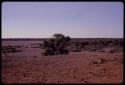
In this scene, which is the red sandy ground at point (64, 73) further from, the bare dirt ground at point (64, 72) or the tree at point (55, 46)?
the tree at point (55, 46)

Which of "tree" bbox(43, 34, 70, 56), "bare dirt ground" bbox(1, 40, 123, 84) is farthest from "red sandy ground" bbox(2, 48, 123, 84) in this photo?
"tree" bbox(43, 34, 70, 56)

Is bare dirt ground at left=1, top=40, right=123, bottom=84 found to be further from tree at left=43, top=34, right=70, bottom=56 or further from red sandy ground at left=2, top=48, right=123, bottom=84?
tree at left=43, top=34, right=70, bottom=56

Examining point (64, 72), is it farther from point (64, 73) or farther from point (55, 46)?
point (55, 46)

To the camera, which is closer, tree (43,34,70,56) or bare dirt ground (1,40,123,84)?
bare dirt ground (1,40,123,84)

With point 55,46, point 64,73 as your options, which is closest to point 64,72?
point 64,73

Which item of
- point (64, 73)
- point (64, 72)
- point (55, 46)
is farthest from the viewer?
point (55, 46)

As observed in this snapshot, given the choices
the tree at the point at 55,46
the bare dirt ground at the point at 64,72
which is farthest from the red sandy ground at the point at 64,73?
the tree at the point at 55,46

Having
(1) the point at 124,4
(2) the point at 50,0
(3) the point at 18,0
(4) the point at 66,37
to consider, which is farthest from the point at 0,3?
(4) the point at 66,37

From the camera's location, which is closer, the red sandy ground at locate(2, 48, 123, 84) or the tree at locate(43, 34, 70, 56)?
the red sandy ground at locate(2, 48, 123, 84)

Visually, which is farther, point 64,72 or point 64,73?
point 64,72

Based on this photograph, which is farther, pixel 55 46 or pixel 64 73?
pixel 55 46

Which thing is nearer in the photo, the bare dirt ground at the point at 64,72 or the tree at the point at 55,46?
the bare dirt ground at the point at 64,72

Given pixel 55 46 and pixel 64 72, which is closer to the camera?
pixel 64 72

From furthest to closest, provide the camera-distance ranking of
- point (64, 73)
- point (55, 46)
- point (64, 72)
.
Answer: point (55, 46) < point (64, 72) < point (64, 73)
